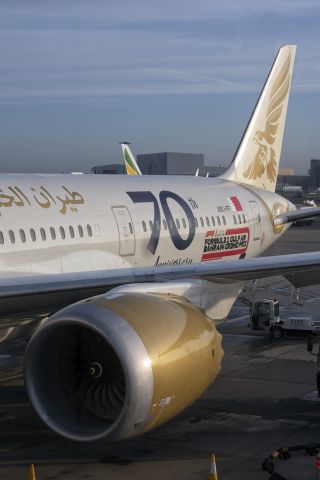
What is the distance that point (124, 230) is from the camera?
14.2 m

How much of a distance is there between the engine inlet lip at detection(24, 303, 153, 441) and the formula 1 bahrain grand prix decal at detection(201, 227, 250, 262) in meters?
8.66

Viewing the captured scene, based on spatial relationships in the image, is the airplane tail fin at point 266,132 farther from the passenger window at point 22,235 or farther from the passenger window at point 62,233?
the passenger window at point 22,235

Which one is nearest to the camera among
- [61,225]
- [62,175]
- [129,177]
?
[61,225]

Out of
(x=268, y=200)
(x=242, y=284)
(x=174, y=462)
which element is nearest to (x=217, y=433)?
(x=174, y=462)

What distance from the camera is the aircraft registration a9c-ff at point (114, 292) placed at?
8188 mm

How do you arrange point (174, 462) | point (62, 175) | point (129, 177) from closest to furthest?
1. point (174, 462)
2. point (62, 175)
3. point (129, 177)

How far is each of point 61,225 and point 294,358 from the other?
5318 millimetres

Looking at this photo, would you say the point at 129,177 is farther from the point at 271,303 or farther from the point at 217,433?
the point at 217,433

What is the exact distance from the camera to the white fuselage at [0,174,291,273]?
39.6 feet

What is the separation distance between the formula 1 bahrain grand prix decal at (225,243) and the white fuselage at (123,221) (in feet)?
0.08

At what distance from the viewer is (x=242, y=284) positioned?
11.1 meters

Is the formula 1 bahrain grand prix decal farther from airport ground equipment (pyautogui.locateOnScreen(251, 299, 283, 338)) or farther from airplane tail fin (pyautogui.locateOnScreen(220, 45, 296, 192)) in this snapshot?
airplane tail fin (pyautogui.locateOnScreen(220, 45, 296, 192))

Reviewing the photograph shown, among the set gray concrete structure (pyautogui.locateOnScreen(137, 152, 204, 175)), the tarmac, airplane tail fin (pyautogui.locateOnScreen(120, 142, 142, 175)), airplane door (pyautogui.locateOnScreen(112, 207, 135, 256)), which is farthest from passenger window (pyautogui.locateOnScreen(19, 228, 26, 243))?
gray concrete structure (pyautogui.locateOnScreen(137, 152, 204, 175))

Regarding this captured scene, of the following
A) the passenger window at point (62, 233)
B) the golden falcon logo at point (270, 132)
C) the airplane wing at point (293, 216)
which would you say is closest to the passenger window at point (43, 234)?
the passenger window at point (62, 233)
